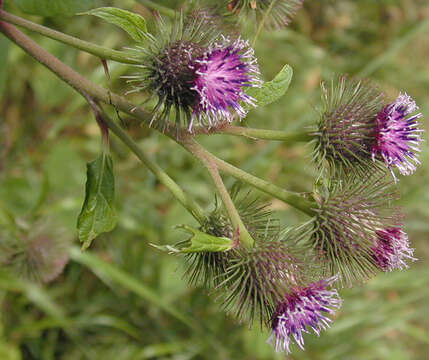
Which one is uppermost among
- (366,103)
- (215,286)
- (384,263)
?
(366,103)

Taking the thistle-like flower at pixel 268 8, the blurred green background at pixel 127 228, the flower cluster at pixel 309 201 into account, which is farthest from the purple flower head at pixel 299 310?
the blurred green background at pixel 127 228

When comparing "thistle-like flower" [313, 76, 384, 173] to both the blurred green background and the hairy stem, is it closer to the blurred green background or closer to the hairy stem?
the hairy stem

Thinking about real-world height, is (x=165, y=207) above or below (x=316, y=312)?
below

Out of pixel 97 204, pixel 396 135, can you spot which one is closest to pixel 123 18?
pixel 97 204

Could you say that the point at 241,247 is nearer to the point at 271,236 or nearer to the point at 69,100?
the point at 271,236

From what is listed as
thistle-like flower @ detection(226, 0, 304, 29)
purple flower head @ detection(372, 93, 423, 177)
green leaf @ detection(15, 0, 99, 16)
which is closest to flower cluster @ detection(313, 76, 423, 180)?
purple flower head @ detection(372, 93, 423, 177)

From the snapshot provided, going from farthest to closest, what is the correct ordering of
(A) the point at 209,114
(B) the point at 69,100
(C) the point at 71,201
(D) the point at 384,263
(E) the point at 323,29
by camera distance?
(E) the point at 323,29
(B) the point at 69,100
(C) the point at 71,201
(D) the point at 384,263
(A) the point at 209,114

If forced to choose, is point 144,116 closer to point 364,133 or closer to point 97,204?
point 97,204

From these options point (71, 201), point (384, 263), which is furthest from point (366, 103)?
point (71, 201)
